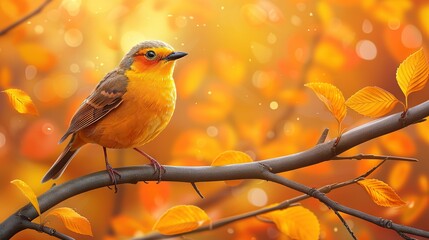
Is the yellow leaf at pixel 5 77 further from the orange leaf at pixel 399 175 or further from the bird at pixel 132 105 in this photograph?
the orange leaf at pixel 399 175

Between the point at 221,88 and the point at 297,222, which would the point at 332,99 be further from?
the point at 221,88

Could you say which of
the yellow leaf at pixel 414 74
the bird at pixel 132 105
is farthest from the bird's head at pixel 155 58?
the yellow leaf at pixel 414 74

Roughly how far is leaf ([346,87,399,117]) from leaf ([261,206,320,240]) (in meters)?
0.13

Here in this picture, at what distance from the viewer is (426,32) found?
0.90m

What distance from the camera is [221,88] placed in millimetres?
844

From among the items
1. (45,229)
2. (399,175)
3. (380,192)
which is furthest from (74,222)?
(399,175)

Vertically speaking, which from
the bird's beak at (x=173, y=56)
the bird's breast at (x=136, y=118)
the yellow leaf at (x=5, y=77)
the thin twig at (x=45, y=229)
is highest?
the yellow leaf at (x=5, y=77)

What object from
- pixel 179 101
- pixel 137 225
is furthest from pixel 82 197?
pixel 179 101

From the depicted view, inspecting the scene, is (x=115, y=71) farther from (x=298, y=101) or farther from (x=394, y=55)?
(x=394, y=55)

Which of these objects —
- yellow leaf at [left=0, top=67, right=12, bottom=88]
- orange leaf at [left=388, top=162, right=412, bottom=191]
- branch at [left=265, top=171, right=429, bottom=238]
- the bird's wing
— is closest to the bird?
the bird's wing

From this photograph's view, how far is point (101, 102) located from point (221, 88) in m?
0.27

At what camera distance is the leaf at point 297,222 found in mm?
602

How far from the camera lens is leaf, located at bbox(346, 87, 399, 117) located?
543 millimetres

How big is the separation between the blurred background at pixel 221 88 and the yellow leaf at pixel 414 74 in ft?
1.01
